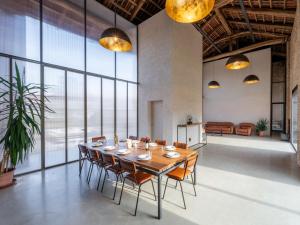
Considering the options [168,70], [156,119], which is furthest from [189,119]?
[168,70]

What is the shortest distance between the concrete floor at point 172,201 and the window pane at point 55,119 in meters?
0.54

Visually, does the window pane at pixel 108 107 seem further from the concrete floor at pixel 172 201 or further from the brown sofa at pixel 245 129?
the brown sofa at pixel 245 129

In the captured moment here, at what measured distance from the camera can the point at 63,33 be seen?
4480 mm

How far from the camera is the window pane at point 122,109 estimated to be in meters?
6.10

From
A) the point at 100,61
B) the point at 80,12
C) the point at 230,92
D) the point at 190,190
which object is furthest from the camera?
the point at 230,92

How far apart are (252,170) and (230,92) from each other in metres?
7.52

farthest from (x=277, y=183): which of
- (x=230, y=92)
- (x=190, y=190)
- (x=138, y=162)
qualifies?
(x=230, y=92)

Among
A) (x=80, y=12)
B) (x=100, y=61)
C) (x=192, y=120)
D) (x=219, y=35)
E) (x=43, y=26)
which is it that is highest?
(x=219, y=35)

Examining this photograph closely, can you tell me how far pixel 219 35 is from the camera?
9.13 m

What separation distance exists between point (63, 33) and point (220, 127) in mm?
9569

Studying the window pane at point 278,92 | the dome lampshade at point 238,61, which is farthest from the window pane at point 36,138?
A: the window pane at point 278,92

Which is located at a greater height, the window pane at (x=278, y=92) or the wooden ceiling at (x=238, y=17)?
the wooden ceiling at (x=238, y=17)

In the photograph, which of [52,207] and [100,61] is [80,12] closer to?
[100,61]

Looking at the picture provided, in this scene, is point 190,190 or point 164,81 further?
point 164,81
